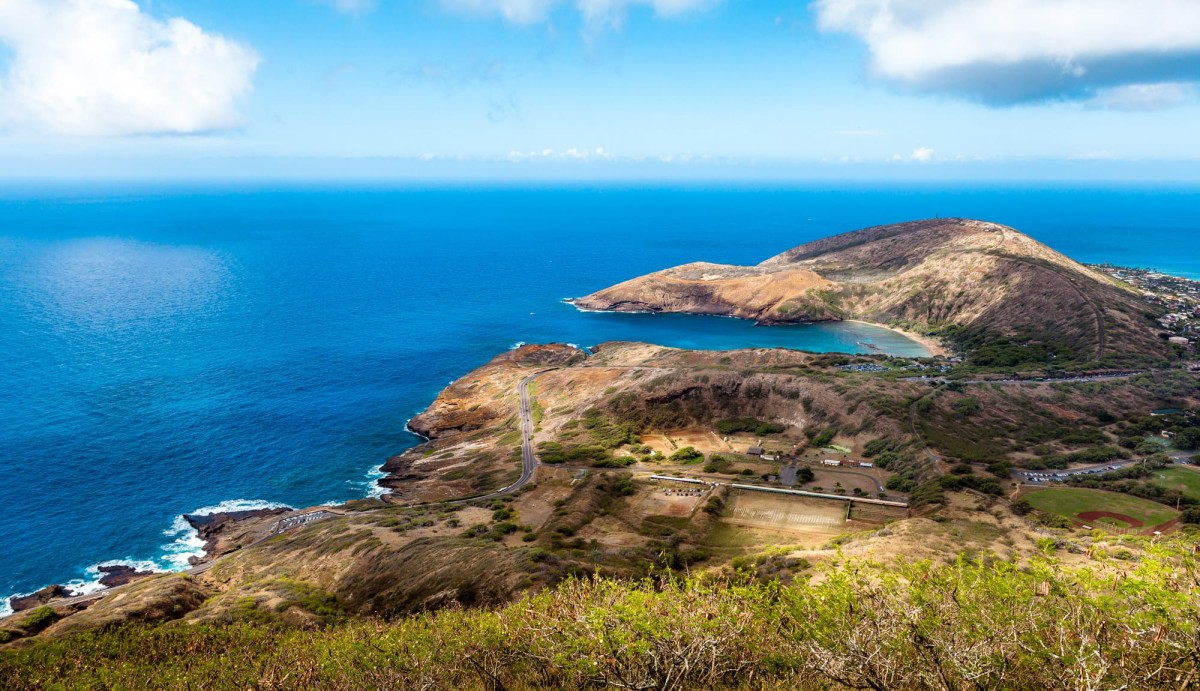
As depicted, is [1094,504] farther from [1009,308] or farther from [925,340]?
[1009,308]

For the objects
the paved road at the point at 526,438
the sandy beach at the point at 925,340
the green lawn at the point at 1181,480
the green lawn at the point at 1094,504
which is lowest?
the paved road at the point at 526,438

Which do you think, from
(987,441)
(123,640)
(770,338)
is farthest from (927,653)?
(770,338)

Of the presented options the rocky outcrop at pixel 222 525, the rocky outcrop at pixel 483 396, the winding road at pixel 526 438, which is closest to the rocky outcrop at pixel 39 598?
the rocky outcrop at pixel 222 525

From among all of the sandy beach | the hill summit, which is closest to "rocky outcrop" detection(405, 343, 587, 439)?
the hill summit

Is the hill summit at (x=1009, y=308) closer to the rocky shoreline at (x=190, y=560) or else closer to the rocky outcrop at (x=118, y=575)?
the rocky shoreline at (x=190, y=560)

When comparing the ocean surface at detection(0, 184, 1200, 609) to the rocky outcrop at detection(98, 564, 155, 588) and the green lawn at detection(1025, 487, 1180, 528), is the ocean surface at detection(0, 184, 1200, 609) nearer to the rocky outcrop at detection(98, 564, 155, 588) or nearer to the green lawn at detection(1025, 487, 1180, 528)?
the rocky outcrop at detection(98, 564, 155, 588)

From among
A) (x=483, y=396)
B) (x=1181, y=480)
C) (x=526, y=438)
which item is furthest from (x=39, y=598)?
(x=1181, y=480)
